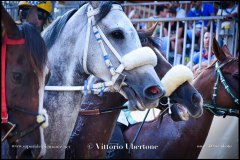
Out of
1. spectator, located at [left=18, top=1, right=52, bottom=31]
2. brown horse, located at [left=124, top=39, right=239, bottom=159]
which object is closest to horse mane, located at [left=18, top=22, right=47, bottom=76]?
spectator, located at [left=18, top=1, right=52, bottom=31]

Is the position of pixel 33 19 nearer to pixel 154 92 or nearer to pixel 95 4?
pixel 95 4

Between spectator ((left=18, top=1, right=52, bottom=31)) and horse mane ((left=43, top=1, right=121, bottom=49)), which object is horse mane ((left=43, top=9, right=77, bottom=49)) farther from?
spectator ((left=18, top=1, right=52, bottom=31))

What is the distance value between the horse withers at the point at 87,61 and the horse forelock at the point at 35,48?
87 cm

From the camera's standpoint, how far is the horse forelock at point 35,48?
3.54 meters

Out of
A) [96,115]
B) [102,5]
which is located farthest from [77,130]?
[102,5]

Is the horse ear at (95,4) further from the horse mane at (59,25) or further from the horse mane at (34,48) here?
the horse mane at (34,48)

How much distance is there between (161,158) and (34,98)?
2.37 meters

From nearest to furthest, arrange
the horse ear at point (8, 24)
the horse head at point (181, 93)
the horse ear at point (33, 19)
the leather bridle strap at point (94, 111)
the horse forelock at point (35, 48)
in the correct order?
1. the horse ear at point (8, 24)
2. the horse forelock at point (35, 48)
3. the horse ear at point (33, 19)
4. the horse head at point (181, 93)
5. the leather bridle strap at point (94, 111)

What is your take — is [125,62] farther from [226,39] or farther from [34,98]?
[226,39]

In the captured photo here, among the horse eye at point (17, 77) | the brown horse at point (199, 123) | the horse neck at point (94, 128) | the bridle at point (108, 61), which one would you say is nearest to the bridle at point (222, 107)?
the brown horse at point (199, 123)

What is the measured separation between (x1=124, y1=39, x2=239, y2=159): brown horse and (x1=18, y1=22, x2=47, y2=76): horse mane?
7.65ft

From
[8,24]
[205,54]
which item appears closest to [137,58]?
[8,24]

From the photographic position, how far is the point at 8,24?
3.44 m

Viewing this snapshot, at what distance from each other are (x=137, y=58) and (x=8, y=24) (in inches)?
49.4
